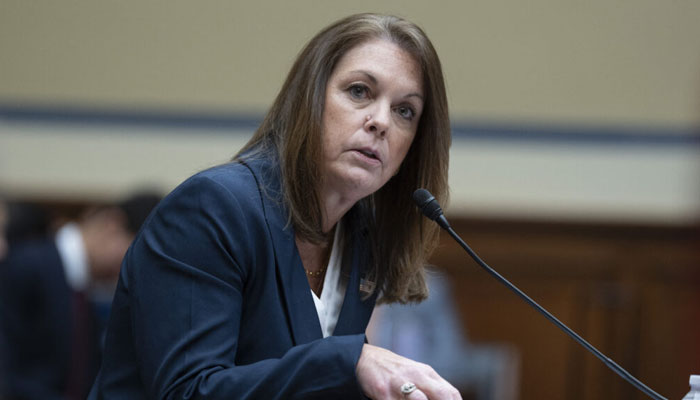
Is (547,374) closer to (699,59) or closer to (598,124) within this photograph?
(598,124)

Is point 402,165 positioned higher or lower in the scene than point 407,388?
higher

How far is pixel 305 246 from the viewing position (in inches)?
71.1

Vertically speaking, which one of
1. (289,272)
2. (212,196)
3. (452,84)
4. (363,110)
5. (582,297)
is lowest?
(582,297)

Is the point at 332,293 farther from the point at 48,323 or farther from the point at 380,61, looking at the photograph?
the point at 48,323

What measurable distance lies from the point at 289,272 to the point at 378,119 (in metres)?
0.29

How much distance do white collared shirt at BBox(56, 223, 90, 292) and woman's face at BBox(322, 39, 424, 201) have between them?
2.56m

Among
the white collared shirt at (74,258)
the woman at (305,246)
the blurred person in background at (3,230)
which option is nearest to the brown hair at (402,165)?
the woman at (305,246)

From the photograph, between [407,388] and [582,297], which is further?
[582,297]

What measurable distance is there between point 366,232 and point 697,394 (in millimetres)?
667

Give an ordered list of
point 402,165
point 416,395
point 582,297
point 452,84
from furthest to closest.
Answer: point 452,84 → point 582,297 → point 402,165 → point 416,395

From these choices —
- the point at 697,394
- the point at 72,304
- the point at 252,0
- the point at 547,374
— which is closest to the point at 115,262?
the point at 72,304

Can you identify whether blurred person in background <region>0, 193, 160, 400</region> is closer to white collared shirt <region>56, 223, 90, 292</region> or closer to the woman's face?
white collared shirt <region>56, 223, 90, 292</region>

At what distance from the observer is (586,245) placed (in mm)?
5621

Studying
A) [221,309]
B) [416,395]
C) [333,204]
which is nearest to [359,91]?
[333,204]
